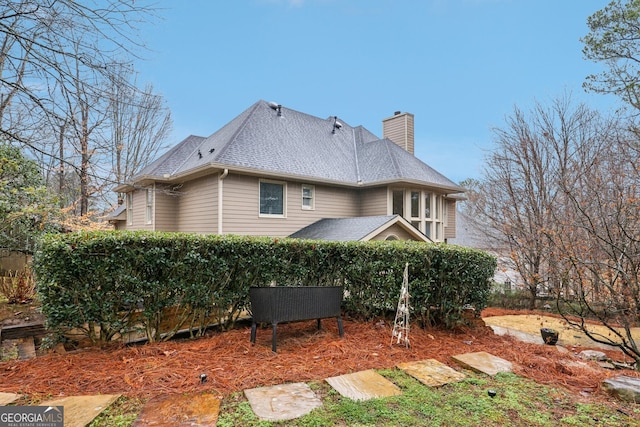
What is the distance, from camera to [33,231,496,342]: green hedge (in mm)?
3883

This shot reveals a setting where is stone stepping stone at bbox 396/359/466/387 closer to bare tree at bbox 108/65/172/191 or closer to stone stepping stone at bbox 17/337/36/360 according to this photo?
stone stepping stone at bbox 17/337/36/360

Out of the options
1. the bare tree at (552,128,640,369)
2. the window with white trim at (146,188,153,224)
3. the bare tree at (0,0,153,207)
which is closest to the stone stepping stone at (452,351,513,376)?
the bare tree at (552,128,640,369)

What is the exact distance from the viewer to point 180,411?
2695 mm

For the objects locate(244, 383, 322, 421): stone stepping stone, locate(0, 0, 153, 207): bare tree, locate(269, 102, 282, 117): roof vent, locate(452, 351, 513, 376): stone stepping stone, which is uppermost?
locate(269, 102, 282, 117): roof vent

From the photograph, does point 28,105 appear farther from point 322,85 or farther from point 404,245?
point 322,85

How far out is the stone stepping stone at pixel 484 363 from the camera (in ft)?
13.0

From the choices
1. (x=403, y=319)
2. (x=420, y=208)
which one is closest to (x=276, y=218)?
(x=420, y=208)

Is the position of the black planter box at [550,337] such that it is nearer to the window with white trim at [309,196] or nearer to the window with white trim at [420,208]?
the window with white trim at [420,208]

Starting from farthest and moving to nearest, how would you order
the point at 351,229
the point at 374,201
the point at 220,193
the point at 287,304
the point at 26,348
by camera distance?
the point at 374,201 < the point at 351,229 < the point at 220,193 < the point at 26,348 < the point at 287,304

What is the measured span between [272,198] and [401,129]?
28.8 ft

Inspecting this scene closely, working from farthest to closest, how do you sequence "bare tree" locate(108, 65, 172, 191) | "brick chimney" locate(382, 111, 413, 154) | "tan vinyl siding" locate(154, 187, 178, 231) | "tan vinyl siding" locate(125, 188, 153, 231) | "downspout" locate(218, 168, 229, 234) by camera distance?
"bare tree" locate(108, 65, 172, 191) → "brick chimney" locate(382, 111, 413, 154) → "tan vinyl siding" locate(125, 188, 153, 231) → "tan vinyl siding" locate(154, 187, 178, 231) → "downspout" locate(218, 168, 229, 234)

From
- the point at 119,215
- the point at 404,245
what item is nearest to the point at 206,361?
the point at 404,245

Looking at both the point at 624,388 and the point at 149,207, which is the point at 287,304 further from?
the point at 149,207

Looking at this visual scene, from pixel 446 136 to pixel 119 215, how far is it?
19.6 metres
